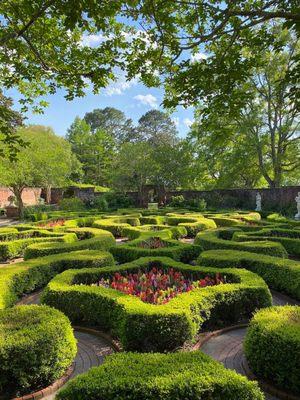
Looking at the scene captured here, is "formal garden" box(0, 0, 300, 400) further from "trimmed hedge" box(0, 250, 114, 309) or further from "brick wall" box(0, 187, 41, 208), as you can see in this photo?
"brick wall" box(0, 187, 41, 208)

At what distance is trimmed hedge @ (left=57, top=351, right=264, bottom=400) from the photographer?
2.88 metres

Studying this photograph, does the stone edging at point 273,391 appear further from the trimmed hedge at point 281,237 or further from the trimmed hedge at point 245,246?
the trimmed hedge at point 281,237

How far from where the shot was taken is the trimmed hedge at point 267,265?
6750mm

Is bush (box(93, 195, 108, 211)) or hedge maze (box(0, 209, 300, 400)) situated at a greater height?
bush (box(93, 195, 108, 211))

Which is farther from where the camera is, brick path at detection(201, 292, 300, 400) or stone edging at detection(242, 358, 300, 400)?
brick path at detection(201, 292, 300, 400)

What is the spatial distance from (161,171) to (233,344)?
26558 mm

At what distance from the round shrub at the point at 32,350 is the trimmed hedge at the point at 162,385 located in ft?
2.98

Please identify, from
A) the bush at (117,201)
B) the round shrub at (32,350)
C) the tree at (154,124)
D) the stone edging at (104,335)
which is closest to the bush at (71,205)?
the bush at (117,201)

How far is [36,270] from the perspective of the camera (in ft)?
24.3

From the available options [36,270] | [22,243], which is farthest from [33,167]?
[36,270]

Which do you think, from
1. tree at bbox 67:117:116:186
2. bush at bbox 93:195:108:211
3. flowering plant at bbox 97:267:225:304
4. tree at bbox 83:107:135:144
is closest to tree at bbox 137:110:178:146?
tree at bbox 83:107:135:144

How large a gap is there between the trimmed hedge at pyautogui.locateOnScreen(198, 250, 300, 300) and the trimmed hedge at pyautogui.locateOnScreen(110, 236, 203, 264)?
0.88 meters

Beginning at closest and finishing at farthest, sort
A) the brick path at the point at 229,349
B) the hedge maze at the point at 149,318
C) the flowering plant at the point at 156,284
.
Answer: the hedge maze at the point at 149,318 < the brick path at the point at 229,349 < the flowering plant at the point at 156,284

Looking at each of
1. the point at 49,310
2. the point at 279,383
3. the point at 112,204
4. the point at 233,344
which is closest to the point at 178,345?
the point at 233,344
